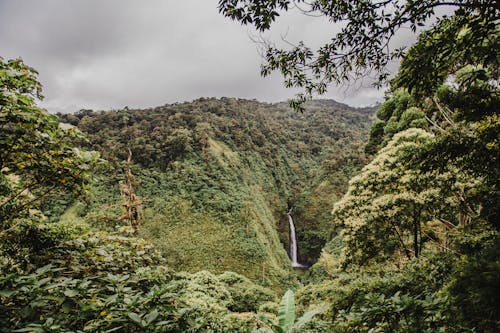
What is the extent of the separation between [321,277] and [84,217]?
19.9 meters

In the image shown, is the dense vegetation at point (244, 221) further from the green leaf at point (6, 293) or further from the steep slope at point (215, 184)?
the steep slope at point (215, 184)

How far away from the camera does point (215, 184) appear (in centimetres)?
2572

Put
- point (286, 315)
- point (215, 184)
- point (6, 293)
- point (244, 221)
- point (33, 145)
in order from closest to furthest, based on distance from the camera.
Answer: point (6, 293), point (33, 145), point (286, 315), point (244, 221), point (215, 184)

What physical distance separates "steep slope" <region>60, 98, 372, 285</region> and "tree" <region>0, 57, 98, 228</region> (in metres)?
11.8

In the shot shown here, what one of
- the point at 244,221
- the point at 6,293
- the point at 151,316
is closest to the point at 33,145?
the point at 6,293

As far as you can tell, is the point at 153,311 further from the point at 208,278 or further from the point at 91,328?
the point at 208,278

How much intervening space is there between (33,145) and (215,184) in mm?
23530

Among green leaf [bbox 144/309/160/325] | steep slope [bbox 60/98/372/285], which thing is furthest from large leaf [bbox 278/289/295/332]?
steep slope [bbox 60/98/372/285]

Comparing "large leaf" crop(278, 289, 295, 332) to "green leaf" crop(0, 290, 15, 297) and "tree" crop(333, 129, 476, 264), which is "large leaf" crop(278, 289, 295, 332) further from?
"tree" crop(333, 129, 476, 264)

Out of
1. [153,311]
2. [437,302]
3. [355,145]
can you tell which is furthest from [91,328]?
[355,145]

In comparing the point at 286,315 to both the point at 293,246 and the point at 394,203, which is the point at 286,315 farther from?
the point at 293,246

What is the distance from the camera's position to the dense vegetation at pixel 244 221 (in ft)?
5.91

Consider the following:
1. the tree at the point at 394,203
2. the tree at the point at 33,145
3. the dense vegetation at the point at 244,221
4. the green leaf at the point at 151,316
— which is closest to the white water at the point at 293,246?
the dense vegetation at the point at 244,221

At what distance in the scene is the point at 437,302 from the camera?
1.91m
